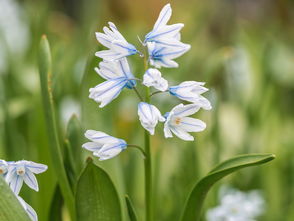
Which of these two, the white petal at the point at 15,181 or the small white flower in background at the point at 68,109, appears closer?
the white petal at the point at 15,181

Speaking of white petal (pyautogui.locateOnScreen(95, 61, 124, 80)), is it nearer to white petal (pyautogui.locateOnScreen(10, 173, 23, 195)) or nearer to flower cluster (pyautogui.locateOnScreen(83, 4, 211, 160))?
flower cluster (pyautogui.locateOnScreen(83, 4, 211, 160))

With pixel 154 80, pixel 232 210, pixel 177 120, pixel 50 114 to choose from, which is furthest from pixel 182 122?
pixel 232 210

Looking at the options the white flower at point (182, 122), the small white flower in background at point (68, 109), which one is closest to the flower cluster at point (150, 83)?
the white flower at point (182, 122)

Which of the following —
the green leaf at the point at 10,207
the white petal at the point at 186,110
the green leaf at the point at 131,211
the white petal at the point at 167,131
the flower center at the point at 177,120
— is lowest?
the green leaf at the point at 131,211

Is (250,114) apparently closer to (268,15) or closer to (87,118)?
(87,118)

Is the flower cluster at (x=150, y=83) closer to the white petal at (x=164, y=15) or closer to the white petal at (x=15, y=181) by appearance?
the white petal at (x=164, y=15)

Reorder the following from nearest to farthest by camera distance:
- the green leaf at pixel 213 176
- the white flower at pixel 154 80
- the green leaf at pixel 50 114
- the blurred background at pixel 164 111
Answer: the white flower at pixel 154 80
the green leaf at pixel 213 176
the green leaf at pixel 50 114
the blurred background at pixel 164 111

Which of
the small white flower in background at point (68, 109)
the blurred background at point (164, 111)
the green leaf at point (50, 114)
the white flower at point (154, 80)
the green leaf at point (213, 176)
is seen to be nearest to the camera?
the white flower at point (154, 80)
